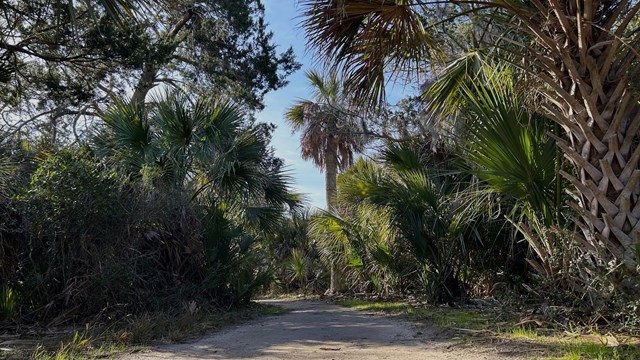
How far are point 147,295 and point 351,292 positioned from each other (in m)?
9.37

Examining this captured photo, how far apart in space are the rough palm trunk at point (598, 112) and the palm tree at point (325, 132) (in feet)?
44.6

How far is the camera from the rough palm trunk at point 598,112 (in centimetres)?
477

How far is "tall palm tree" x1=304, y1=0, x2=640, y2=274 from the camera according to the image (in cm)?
479

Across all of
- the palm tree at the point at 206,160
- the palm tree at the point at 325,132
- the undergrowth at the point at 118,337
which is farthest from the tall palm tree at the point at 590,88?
the palm tree at the point at 325,132

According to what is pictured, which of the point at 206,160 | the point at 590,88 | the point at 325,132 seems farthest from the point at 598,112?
the point at 325,132

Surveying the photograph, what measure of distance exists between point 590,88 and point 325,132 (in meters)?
15.9

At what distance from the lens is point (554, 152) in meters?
5.77

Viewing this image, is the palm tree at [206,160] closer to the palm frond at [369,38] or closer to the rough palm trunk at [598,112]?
the palm frond at [369,38]

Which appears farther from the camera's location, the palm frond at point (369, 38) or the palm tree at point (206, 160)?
the palm tree at point (206, 160)

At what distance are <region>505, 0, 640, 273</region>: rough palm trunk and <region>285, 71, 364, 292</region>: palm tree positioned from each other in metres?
13.6

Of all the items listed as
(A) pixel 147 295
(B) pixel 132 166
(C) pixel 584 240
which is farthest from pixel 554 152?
(B) pixel 132 166

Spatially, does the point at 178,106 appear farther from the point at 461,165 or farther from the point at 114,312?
the point at 461,165

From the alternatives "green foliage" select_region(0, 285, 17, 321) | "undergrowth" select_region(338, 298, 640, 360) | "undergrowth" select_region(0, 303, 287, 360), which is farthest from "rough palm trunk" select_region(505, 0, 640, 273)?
"green foliage" select_region(0, 285, 17, 321)

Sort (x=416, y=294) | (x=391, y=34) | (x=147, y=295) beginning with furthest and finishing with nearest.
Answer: (x=416, y=294) → (x=147, y=295) → (x=391, y=34)
